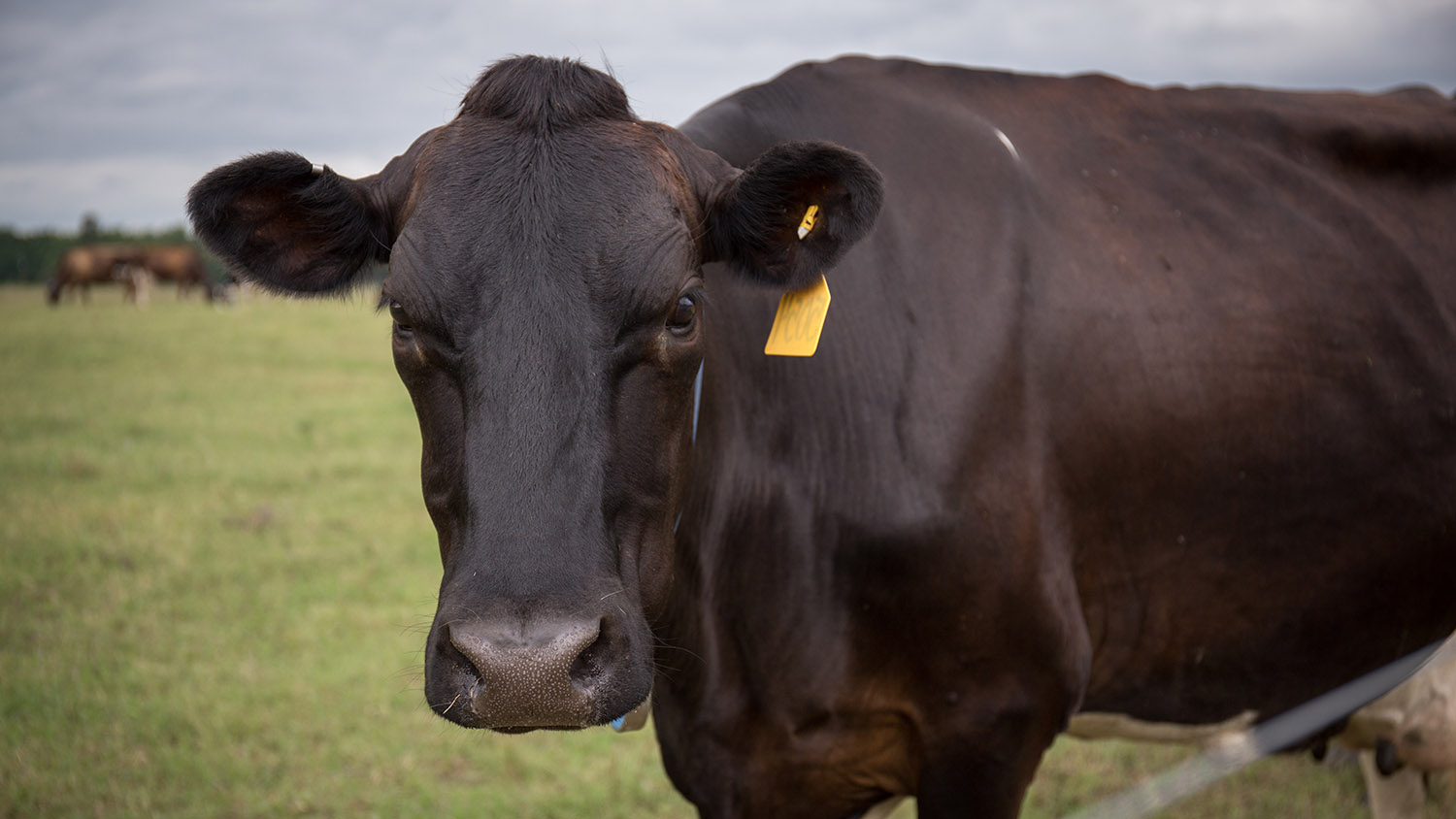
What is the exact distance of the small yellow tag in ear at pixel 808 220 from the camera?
8.31ft

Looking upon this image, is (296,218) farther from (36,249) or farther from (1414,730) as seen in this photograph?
(36,249)

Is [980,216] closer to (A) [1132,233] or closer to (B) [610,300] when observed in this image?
(A) [1132,233]

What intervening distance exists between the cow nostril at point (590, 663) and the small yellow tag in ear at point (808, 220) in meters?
1.11

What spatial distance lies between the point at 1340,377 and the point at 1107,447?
0.82 m

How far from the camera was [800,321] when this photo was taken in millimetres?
2605

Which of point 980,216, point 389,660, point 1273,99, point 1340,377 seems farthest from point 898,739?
point 389,660

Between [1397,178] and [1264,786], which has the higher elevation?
[1397,178]

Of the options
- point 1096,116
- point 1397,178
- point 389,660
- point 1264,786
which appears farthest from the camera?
point 389,660

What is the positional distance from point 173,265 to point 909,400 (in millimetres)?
50165

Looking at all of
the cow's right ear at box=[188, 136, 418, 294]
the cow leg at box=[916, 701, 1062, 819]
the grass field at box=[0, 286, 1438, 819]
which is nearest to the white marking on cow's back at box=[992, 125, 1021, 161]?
the cow leg at box=[916, 701, 1062, 819]

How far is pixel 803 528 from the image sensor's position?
9.09ft

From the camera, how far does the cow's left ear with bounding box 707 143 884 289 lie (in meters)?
2.39

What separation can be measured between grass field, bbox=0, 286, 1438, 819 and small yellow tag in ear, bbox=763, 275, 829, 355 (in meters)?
1.27

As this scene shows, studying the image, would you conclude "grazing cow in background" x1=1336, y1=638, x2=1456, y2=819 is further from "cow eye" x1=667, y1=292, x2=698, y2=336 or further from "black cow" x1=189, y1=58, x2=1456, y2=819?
"cow eye" x1=667, y1=292, x2=698, y2=336
